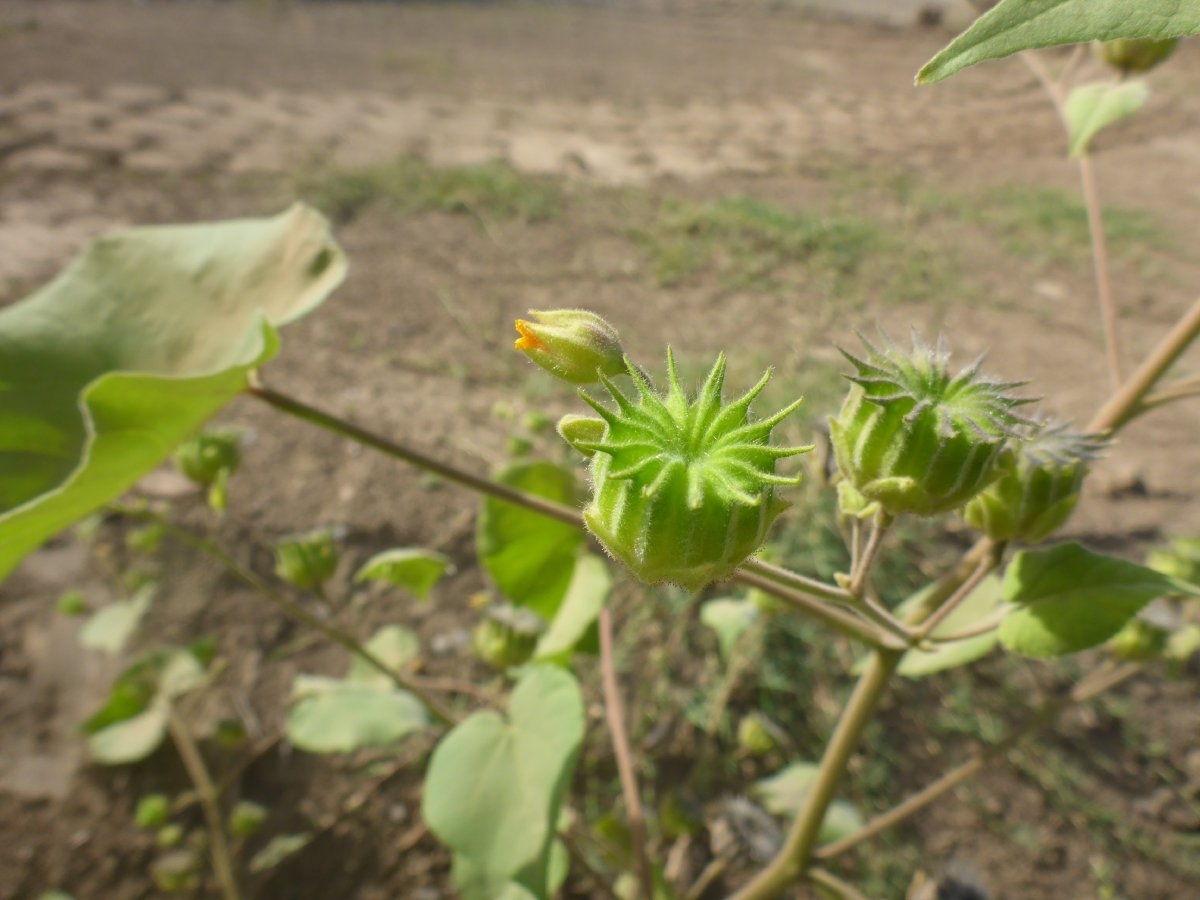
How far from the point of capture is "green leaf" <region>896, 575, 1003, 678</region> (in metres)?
1.10

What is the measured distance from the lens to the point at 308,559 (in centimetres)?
159

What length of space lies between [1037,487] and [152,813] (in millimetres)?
1862

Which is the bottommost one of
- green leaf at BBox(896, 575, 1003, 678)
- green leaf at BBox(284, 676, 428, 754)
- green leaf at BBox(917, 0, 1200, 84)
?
green leaf at BBox(284, 676, 428, 754)

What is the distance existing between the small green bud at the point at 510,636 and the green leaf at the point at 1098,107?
3.77 feet

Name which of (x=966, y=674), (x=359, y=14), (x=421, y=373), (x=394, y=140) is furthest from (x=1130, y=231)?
(x=359, y=14)

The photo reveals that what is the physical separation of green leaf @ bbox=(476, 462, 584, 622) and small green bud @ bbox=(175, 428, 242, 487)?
48 cm

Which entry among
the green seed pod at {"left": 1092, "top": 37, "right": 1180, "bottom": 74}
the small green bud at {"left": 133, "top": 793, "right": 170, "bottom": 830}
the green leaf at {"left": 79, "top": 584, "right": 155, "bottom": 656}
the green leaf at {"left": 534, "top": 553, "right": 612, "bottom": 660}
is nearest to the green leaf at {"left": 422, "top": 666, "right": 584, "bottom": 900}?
the green leaf at {"left": 534, "top": 553, "right": 612, "bottom": 660}

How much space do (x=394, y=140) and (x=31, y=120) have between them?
182cm

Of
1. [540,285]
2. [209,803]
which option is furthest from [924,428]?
[540,285]

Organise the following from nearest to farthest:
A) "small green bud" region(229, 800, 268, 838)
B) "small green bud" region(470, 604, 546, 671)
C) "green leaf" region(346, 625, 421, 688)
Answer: "small green bud" region(470, 604, 546, 671) → "small green bud" region(229, 800, 268, 838) → "green leaf" region(346, 625, 421, 688)

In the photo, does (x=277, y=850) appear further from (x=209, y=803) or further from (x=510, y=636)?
(x=510, y=636)

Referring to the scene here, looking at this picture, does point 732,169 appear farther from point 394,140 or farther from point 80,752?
point 80,752

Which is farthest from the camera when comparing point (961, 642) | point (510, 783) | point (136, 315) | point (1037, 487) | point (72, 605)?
point (72, 605)

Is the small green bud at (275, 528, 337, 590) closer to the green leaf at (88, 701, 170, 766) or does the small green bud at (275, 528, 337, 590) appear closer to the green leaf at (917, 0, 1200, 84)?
the green leaf at (88, 701, 170, 766)
